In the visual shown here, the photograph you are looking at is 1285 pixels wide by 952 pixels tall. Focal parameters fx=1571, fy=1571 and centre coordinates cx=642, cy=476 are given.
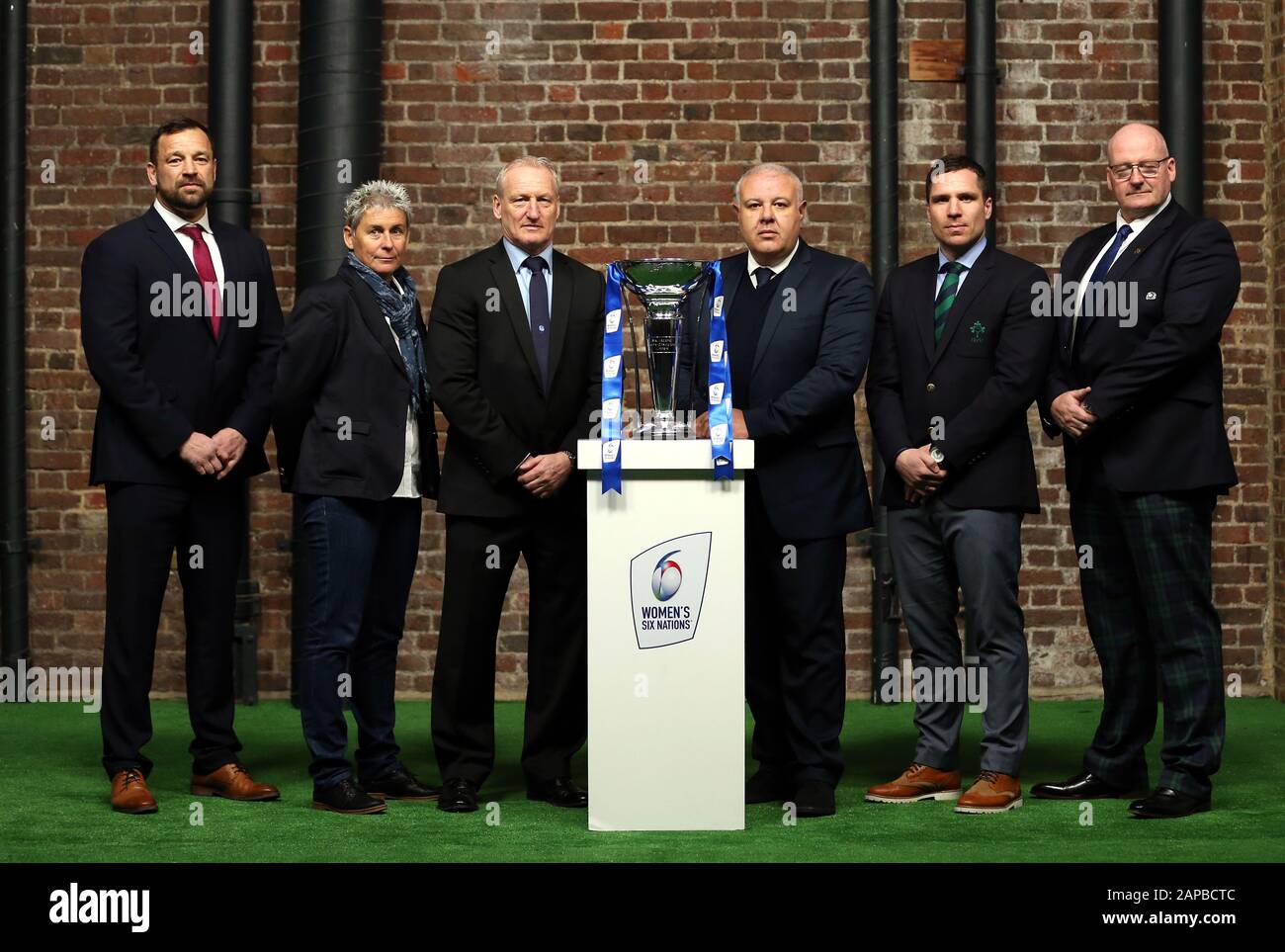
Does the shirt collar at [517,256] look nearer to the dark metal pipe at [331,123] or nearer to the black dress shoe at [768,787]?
the black dress shoe at [768,787]

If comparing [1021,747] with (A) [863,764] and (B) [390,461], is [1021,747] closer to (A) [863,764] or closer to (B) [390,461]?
(A) [863,764]

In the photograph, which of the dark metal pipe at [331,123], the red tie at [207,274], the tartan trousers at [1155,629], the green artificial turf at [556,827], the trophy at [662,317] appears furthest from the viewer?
the dark metal pipe at [331,123]

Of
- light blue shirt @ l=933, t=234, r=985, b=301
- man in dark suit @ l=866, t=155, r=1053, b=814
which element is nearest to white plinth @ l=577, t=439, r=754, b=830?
man in dark suit @ l=866, t=155, r=1053, b=814

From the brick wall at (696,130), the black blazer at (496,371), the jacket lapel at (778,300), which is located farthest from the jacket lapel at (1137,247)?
the brick wall at (696,130)

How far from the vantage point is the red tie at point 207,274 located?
4.75m

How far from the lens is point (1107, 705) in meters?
4.81

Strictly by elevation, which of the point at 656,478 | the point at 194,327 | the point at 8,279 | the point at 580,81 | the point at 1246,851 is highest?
the point at 580,81

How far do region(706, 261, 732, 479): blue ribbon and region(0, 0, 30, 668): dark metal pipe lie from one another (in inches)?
145

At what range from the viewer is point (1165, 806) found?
443 centimetres

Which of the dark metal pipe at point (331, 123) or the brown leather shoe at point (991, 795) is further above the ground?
the dark metal pipe at point (331, 123)

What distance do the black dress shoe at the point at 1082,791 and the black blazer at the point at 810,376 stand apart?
0.99 meters

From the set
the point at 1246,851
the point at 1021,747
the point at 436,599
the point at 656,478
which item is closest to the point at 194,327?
the point at 656,478

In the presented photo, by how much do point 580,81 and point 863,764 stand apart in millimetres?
3194

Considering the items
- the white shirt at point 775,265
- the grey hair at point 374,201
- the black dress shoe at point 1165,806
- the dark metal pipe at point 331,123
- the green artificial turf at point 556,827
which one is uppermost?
the dark metal pipe at point 331,123
